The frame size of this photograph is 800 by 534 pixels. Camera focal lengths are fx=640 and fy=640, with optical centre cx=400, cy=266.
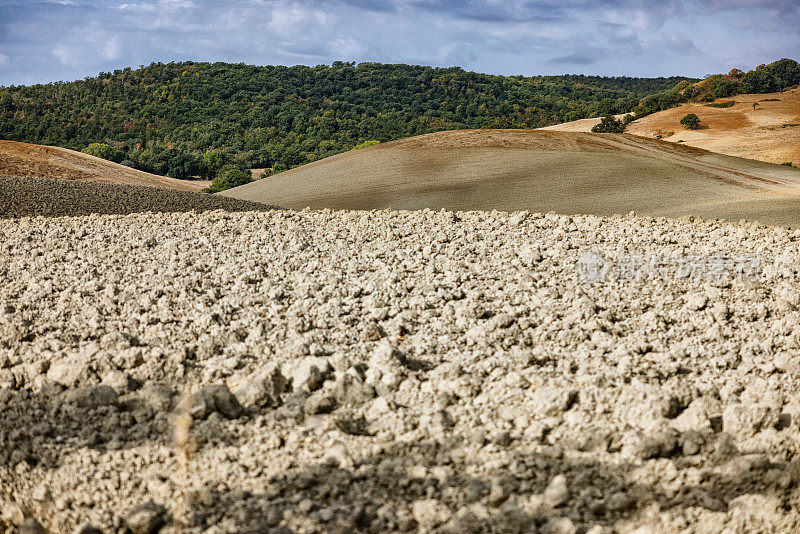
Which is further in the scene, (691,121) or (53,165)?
(691,121)

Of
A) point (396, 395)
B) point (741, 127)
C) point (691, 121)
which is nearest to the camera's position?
point (396, 395)

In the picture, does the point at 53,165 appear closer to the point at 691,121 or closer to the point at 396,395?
the point at 396,395

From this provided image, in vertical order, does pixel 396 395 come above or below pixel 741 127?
below

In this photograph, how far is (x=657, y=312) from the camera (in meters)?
5.27

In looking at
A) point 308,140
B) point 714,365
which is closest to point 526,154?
point 714,365

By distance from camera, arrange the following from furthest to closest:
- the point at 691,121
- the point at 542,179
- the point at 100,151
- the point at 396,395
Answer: the point at 100,151, the point at 691,121, the point at 542,179, the point at 396,395

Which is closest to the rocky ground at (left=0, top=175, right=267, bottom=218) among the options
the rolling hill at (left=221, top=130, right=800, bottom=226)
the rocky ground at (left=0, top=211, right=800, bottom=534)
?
the rolling hill at (left=221, top=130, right=800, bottom=226)

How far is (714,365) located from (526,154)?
1994 centimetres

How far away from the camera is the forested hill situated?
5322 cm

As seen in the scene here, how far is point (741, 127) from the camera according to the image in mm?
42844

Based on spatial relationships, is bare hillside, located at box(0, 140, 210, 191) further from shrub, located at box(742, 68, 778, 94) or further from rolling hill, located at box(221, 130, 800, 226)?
shrub, located at box(742, 68, 778, 94)

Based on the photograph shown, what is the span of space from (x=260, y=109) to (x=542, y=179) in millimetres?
52065

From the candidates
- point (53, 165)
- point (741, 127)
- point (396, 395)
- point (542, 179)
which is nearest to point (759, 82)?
point (741, 127)

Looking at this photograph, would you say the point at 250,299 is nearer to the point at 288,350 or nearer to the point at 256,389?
the point at 288,350
